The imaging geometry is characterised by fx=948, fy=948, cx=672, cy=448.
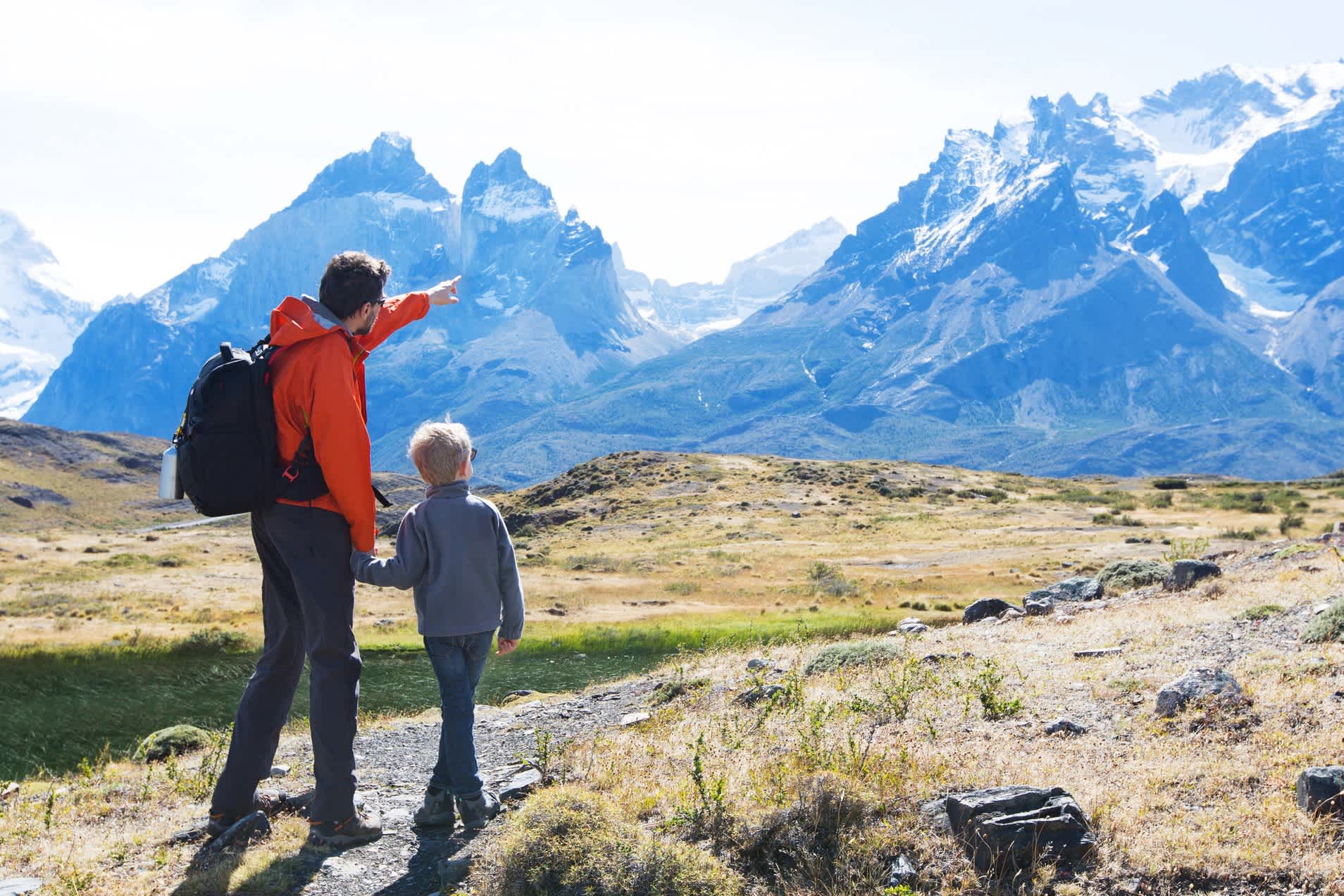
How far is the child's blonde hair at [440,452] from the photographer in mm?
7797

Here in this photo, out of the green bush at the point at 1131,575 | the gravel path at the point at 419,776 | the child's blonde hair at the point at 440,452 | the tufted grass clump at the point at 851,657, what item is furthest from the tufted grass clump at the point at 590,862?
the green bush at the point at 1131,575

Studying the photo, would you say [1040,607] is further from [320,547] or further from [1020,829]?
[320,547]

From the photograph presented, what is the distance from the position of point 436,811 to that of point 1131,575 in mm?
21078

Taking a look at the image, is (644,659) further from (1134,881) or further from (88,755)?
(1134,881)

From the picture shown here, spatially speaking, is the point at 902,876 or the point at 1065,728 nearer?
the point at 902,876

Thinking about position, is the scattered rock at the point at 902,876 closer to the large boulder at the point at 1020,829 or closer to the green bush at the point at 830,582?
the large boulder at the point at 1020,829

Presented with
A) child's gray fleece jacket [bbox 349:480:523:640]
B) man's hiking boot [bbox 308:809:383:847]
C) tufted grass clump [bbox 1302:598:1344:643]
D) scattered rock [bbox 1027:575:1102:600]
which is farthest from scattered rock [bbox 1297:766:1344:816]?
scattered rock [bbox 1027:575:1102:600]

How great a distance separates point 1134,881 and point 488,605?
16.8 feet

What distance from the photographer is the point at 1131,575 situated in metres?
24.1

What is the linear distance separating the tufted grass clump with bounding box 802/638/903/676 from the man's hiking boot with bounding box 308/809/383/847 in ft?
27.5

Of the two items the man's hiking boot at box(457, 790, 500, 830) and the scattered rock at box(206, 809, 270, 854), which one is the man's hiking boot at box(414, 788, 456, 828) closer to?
the man's hiking boot at box(457, 790, 500, 830)

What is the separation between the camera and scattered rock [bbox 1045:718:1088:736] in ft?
31.3

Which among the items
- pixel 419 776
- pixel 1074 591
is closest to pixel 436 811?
pixel 419 776

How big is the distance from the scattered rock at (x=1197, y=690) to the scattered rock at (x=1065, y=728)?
2.84 ft
